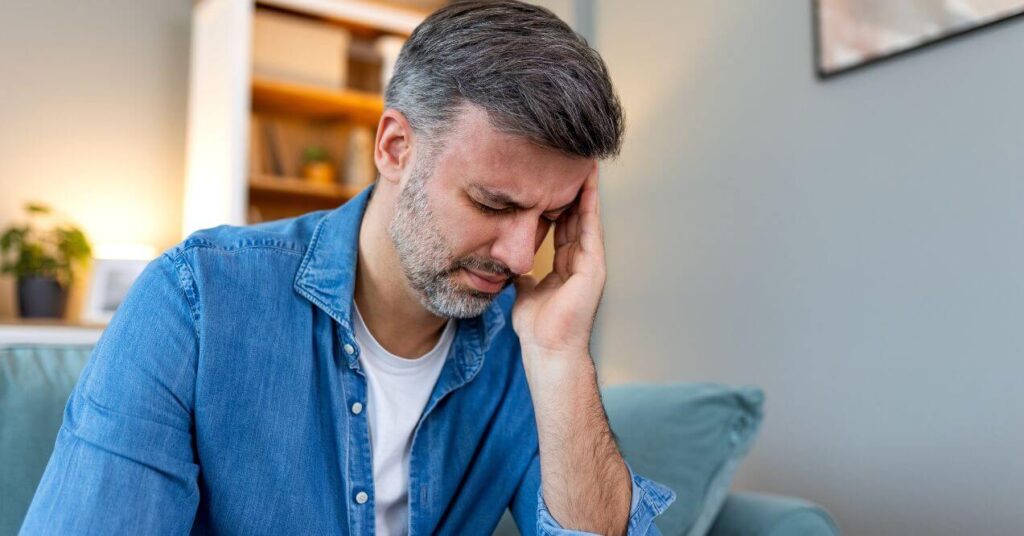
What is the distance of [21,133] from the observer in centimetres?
339

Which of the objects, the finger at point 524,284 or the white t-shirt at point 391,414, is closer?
the white t-shirt at point 391,414

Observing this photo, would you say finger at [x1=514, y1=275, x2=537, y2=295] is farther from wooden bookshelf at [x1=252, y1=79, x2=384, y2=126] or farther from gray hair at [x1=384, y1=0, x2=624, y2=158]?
wooden bookshelf at [x1=252, y1=79, x2=384, y2=126]

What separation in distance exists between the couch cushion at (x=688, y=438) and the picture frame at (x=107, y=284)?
227cm

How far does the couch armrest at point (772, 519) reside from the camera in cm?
138

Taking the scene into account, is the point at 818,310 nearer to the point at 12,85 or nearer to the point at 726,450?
the point at 726,450

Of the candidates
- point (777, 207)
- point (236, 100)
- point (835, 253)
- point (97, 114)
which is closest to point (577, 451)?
point (835, 253)

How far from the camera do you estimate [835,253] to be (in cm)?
193

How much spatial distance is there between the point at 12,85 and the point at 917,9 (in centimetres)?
299

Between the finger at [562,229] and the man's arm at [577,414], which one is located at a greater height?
the finger at [562,229]

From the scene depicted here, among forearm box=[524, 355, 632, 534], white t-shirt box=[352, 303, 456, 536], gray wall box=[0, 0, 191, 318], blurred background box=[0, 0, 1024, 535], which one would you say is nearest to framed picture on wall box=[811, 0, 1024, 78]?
blurred background box=[0, 0, 1024, 535]

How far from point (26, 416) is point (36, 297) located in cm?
217

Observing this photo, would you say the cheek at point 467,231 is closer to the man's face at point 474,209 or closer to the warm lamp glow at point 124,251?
the man's face at point 474,209

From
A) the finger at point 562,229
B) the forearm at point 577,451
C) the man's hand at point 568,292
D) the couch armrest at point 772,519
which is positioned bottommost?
the couch armrest at point 772,519

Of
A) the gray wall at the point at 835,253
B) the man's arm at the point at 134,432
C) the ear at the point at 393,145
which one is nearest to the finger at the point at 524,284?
the ear at the point at 393,145
